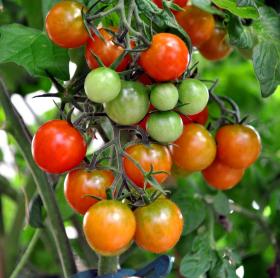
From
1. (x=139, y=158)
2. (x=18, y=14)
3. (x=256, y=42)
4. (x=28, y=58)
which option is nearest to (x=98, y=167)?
(x=139, y=158)

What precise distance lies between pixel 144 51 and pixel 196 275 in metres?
0.34

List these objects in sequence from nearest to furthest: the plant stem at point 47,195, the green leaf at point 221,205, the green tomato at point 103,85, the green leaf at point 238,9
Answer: the green tomato at point 103,85 → the green leaf at point 238,9 → the plant stem at point 47,195 → the green leaf at point 221,205

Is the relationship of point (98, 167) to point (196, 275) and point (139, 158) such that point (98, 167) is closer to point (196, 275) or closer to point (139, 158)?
point (139, 158)

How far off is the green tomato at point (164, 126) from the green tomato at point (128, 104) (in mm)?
13

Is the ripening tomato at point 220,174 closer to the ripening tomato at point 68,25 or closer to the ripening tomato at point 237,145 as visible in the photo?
the ripening tomato at point 237,145

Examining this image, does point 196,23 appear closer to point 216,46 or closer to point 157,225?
point 216,46

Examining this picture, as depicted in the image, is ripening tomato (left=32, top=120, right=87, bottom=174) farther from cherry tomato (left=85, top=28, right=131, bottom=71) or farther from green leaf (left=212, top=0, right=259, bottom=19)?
green leaf (left=212, top=0, right=259, bottom=19)

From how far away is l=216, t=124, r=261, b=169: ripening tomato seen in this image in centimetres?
69

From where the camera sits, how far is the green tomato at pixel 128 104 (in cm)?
52

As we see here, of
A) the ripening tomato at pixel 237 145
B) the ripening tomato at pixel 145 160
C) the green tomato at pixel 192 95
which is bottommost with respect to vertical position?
the ripening tomato at pixel 237 145

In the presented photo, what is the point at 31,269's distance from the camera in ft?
4.21

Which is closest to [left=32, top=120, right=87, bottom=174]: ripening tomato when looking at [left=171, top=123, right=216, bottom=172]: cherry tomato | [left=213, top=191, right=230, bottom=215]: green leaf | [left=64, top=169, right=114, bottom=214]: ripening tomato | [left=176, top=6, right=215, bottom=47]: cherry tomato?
[left=64, top=169, right=114, bottom=214]: ripening tomato

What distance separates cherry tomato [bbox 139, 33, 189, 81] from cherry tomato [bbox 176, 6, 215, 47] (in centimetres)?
19

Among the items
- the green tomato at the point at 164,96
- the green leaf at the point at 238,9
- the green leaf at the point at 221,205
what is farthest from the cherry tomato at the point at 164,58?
the green leaf at the point at 221,205
